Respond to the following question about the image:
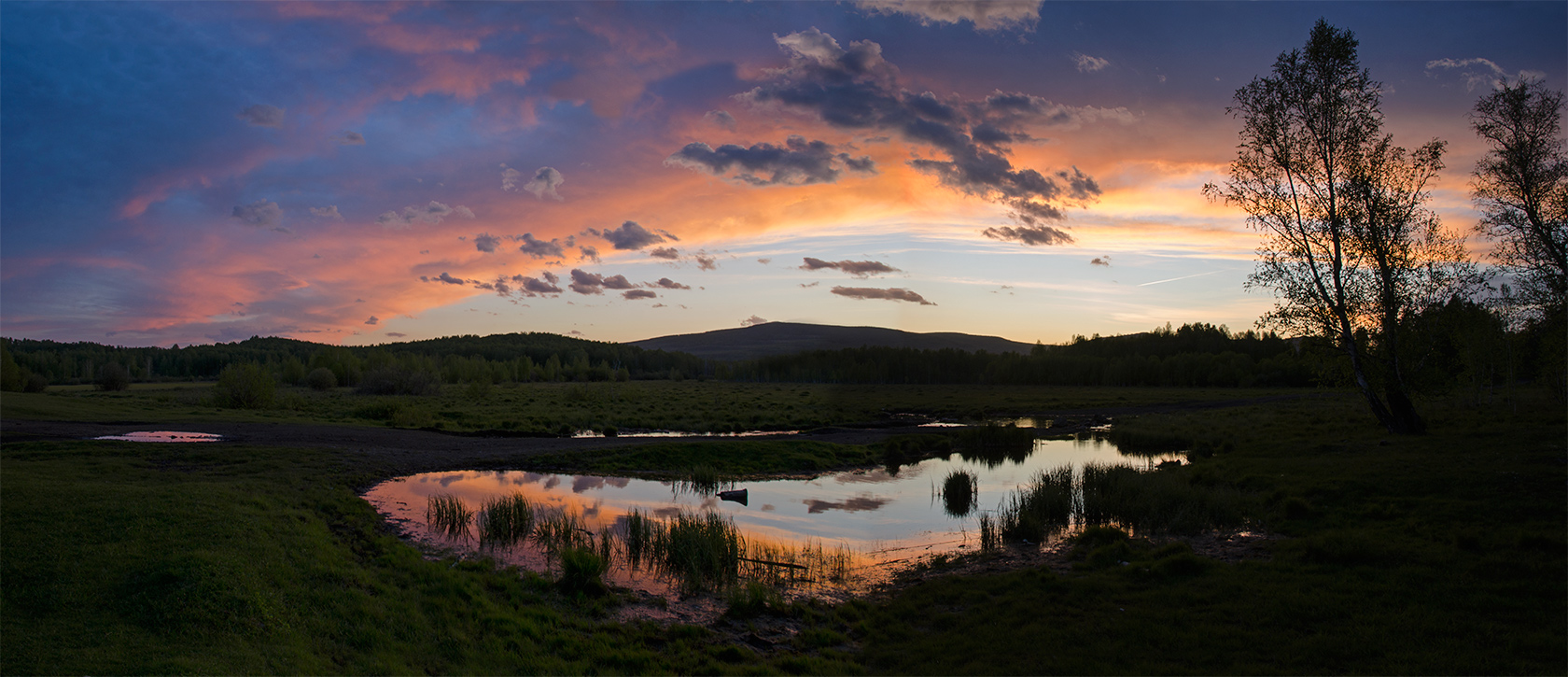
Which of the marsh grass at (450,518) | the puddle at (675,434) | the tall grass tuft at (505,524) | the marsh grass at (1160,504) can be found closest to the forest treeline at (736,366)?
the puddle at (675,434)

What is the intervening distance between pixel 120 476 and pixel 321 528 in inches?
345

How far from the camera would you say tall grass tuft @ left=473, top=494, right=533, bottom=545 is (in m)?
14.3

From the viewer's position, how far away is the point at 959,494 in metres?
20.5

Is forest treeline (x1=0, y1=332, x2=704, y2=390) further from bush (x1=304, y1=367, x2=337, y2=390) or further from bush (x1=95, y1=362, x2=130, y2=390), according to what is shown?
bush (x1=304, y1=367, x2=337, y2=390)

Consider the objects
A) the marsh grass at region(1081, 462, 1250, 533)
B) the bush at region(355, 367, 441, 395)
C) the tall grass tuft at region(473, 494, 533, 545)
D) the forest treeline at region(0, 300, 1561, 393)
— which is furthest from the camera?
the forest treeline at region(0, 300, 1561, 393)

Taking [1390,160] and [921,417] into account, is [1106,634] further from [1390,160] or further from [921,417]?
[921,417]

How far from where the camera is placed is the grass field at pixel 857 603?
268 inches

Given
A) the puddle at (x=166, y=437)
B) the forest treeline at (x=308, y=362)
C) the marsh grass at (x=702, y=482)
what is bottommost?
the marsh grass at (x=702, y=482)

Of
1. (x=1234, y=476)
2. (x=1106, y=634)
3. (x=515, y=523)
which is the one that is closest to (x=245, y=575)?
(x=515, y=523)

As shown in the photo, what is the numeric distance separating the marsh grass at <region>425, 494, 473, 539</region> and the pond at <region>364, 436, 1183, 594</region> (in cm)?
18

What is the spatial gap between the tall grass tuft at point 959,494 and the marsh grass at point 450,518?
12753 mm

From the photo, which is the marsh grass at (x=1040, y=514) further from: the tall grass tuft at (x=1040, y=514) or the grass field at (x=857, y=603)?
the grass field at (x=857, y=603)

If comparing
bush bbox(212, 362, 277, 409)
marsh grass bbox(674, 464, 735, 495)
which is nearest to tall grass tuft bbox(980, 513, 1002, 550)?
marsh grass bbox(674, 464, 735, 495)

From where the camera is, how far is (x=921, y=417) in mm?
56031
